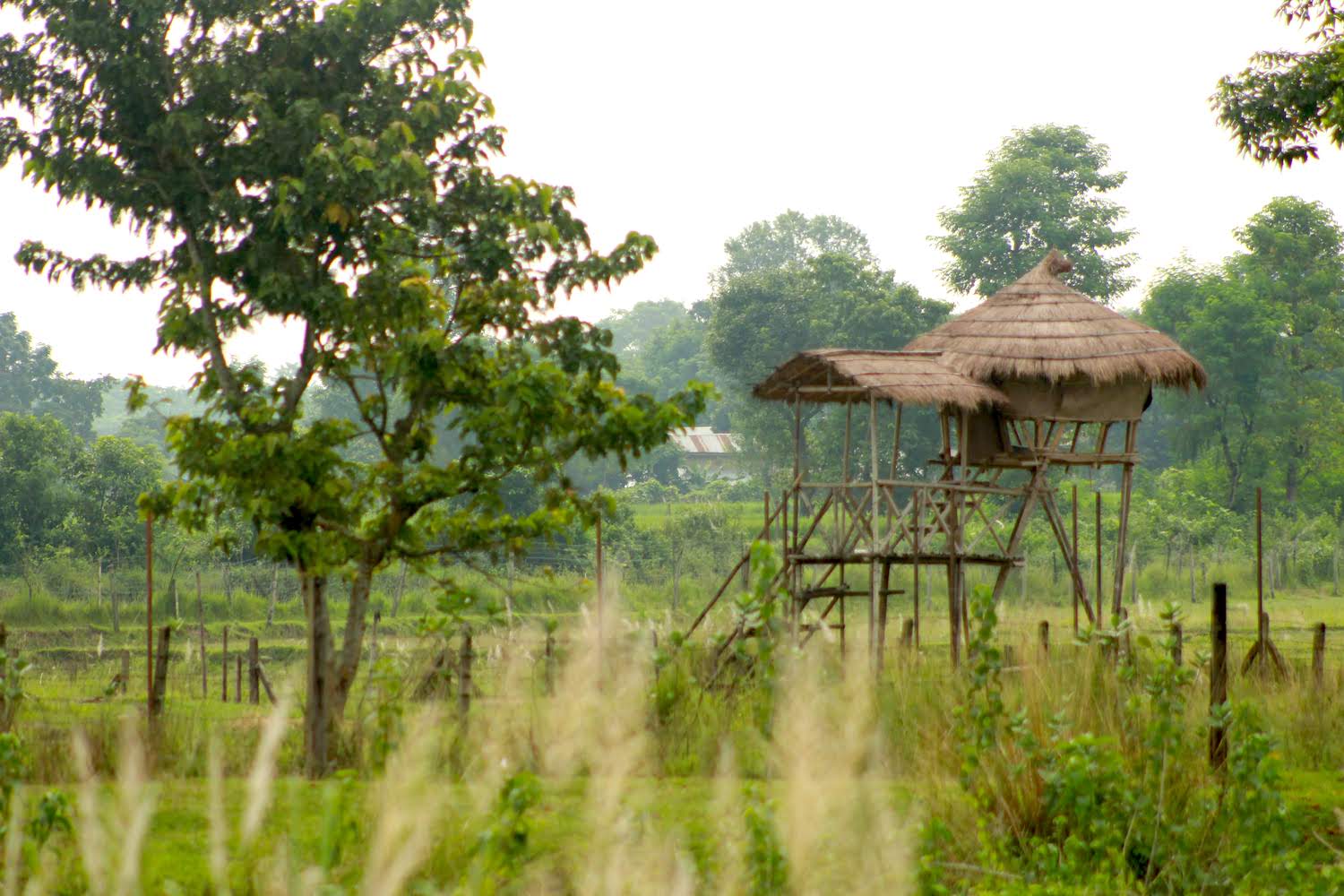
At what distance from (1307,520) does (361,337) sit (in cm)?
3288

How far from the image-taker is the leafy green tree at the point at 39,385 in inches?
2245

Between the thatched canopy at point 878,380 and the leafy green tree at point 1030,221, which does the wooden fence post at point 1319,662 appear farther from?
the leafy green tree at point 1030,221

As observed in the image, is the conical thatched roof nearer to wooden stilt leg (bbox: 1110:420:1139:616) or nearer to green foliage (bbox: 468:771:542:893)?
wooden stilt leg (bbox: 1110:420:1139:616)

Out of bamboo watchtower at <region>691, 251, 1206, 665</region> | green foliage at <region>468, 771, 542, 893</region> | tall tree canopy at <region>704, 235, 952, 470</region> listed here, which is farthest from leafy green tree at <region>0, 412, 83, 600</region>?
green foliage at <region>468, 771, 542, 893</region>

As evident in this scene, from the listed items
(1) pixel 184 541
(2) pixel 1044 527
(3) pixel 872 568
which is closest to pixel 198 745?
(3) pixel 872 568

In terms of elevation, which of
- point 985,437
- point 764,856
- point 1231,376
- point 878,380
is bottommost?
point 764,856

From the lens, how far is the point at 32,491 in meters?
31.8

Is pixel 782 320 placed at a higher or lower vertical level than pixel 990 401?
higher

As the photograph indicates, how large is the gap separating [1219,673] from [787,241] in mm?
62137

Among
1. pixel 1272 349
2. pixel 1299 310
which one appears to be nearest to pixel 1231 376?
pixel 1272 349

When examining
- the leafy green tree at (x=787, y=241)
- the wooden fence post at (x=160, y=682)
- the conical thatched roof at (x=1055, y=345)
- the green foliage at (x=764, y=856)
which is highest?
the leafy green tree at (x=787, y=241)

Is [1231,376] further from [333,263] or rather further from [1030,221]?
[333,263]

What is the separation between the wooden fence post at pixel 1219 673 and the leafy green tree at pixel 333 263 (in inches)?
134

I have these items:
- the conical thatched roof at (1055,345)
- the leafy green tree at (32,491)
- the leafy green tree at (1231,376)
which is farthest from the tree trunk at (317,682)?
the leafy green tree at (1231,376)
